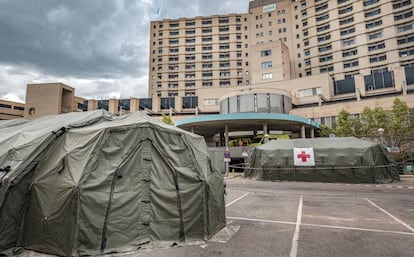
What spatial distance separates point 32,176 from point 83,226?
1.87 metres

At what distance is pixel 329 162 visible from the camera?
17.9m

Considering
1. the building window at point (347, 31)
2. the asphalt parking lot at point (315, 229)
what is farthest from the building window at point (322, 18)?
the asphalt parking lot at point (315, 229)

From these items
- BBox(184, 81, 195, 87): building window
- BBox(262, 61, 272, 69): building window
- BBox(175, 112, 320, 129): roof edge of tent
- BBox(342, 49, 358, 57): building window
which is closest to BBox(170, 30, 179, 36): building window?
BBox(184, 81, 195, 87): building window

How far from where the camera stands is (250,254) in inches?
191

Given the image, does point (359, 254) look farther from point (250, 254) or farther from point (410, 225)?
point (410, 225)

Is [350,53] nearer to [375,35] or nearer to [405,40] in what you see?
[375,35]

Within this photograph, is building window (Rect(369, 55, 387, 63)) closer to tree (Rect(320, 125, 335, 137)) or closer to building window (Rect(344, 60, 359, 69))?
building window (Rect(344, 60, 359, 69))

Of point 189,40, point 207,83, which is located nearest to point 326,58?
point 207,83

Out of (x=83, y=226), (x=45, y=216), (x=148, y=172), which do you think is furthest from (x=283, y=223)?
(x=45, y=216)

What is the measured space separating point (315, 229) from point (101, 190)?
5.93m

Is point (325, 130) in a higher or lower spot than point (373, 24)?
lower

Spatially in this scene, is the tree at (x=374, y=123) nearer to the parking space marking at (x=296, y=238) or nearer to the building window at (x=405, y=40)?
the parking space marking at (x=296, y=238)

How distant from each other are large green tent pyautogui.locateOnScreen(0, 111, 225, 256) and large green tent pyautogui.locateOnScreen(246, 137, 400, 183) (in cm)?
1418

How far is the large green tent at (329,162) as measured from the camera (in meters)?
17.0
